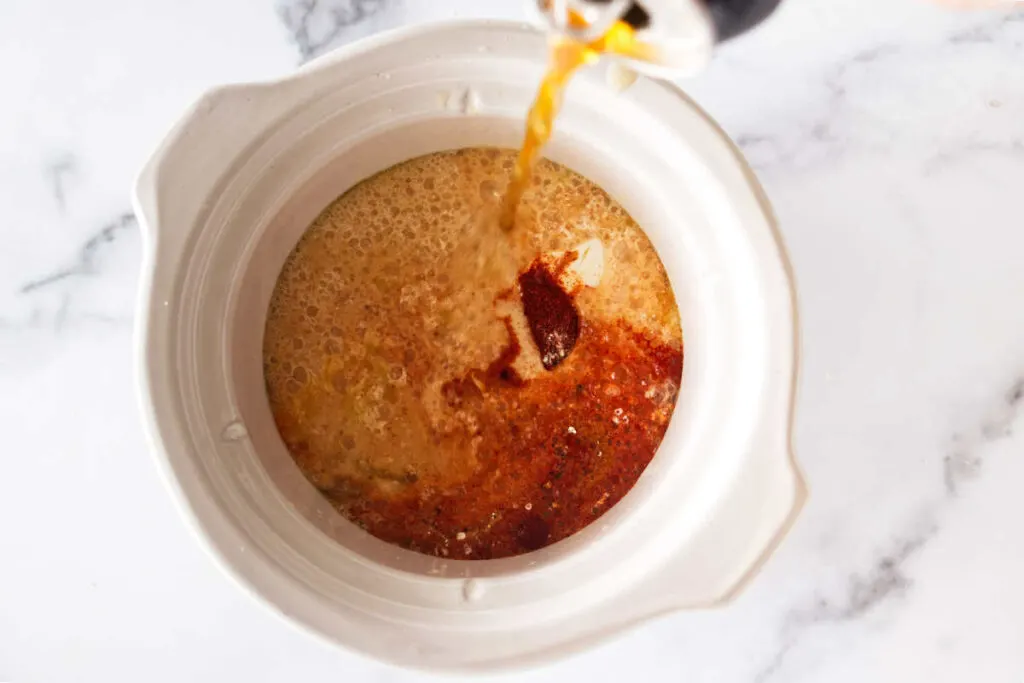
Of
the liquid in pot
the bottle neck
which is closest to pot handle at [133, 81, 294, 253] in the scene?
the liquid in pot

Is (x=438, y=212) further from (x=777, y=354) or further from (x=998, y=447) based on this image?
(x=998, y=447)

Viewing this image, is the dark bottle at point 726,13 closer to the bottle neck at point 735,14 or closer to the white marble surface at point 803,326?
the bottle neck at point 735,14

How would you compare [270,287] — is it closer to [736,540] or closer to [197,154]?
[197,154]

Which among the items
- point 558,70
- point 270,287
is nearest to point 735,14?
point 558,70

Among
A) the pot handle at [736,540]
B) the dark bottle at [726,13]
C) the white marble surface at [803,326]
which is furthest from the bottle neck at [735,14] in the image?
the pot handle at [736,540]

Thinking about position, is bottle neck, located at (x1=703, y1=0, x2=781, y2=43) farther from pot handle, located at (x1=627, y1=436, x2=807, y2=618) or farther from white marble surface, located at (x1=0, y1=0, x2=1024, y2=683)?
pot handle, located at (x1=627, y1=436, x2=807, y2=618)

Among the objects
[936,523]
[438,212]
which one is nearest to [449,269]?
[438,212]
